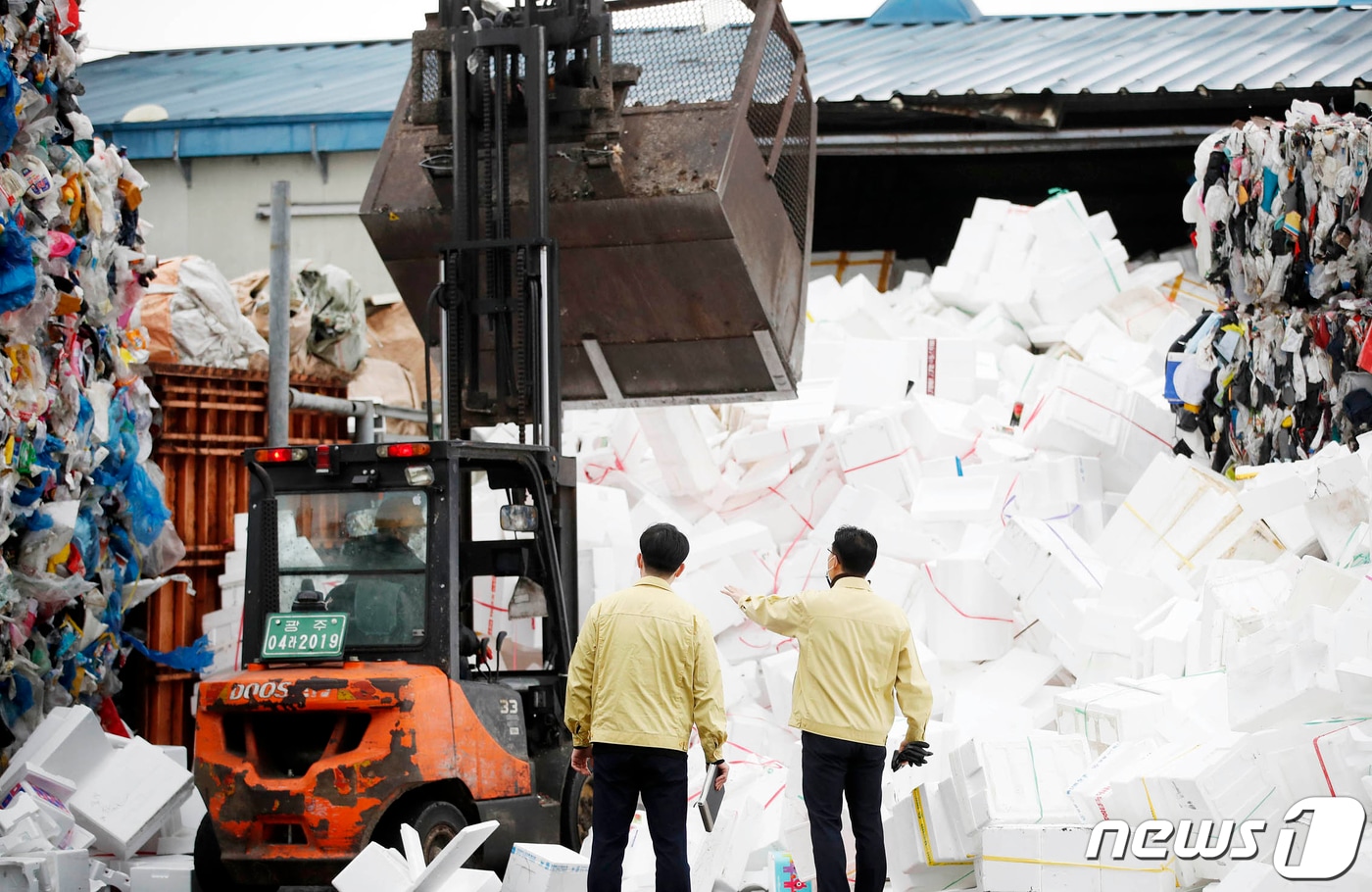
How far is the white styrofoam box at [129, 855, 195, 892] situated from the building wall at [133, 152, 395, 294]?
27.5ft

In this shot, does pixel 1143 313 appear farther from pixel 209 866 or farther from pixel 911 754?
pixel 209 866

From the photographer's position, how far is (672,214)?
6609mm

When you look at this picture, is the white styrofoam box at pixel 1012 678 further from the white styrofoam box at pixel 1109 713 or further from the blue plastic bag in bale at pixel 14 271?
the blue plastic bag in bale at pixel 14 271

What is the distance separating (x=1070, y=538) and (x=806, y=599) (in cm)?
317

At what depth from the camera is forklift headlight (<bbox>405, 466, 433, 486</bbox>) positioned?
5.55 metres

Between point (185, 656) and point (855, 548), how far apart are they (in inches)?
182

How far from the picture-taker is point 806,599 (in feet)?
15.8

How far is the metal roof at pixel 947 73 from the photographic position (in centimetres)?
1279

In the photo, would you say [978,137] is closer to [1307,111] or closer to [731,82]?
[1307,111]

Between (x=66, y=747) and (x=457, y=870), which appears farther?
(x=66, y=747)

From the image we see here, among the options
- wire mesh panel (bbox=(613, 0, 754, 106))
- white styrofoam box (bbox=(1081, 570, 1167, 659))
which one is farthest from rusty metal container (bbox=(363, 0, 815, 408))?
white styrofoam box (bbox=(1081, 570, 1167, 659))

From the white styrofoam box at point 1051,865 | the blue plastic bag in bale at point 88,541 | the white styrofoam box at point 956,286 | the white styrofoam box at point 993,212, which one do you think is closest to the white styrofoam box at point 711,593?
the blue plastic bag in bale at point 88,541

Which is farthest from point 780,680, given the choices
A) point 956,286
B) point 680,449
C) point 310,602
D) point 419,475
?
point 956,286

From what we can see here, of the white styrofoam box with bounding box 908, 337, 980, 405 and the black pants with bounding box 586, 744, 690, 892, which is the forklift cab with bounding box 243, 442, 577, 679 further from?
the white styrofoam box with bounding box 908, 337, 980, 405
